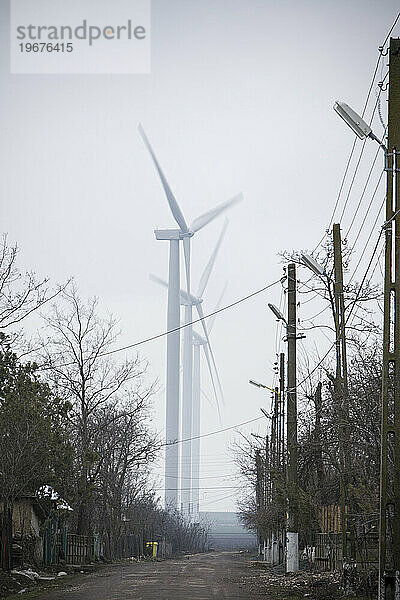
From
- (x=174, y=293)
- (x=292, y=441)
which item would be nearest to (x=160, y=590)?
(x=292, y=441)

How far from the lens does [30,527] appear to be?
31.7 m

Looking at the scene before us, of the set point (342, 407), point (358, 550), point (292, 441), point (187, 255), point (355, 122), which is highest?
point (187, 255)

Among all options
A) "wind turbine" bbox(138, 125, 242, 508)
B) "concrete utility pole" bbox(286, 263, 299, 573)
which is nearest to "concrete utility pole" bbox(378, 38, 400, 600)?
"concrete utility pole" bbox(286, 263, 299, 573)

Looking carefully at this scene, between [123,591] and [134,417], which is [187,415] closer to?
[134,417]

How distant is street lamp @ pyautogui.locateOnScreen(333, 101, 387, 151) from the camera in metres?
13.2

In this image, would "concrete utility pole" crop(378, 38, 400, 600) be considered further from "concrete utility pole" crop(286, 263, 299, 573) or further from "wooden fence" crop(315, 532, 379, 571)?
"concrete utility pole" crop(286, 263, 299, 573)

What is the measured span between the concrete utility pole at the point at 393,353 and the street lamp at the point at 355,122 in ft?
1.86

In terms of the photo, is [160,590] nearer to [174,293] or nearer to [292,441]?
[292,441]

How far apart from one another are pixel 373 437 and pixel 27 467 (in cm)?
1179

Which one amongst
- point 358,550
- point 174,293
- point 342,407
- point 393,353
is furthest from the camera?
point 174,293

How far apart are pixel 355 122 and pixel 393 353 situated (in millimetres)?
3555

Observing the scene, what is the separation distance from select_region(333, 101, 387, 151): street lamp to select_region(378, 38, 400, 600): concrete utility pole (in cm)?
57

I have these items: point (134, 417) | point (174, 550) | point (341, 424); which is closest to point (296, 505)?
point (341, 424)

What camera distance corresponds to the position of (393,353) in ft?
43.2
